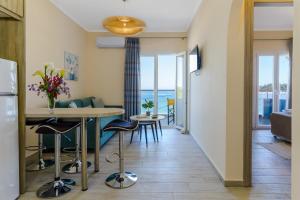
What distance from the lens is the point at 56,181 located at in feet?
8.07

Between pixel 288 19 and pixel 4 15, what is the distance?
584cm

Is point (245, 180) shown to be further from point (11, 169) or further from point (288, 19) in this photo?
point (288, 19)

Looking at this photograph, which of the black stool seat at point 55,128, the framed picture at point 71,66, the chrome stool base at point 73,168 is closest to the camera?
the black stool seat at point 55,128

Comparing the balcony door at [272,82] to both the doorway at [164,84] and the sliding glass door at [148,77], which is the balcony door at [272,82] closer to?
the doorway at [164,84]

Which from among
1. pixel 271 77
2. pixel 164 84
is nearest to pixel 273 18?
pixel 271 77

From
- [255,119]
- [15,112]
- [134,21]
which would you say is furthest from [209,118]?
[255,119]

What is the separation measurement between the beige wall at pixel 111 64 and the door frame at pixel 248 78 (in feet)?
12.9

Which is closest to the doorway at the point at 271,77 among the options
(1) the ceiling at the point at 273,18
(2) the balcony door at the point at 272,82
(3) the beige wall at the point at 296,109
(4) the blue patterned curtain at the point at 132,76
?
(2) the balcony door at the point at 272,82

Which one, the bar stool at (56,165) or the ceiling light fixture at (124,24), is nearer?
the bar stool at (56,165)

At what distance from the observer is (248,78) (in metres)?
2.49

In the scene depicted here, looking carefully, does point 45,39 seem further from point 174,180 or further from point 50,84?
point 174,180

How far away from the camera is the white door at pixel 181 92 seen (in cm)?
604

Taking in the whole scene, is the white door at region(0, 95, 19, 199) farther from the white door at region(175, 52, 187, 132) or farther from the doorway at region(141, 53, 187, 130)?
the doorway at region(141, 53, 187, 130)

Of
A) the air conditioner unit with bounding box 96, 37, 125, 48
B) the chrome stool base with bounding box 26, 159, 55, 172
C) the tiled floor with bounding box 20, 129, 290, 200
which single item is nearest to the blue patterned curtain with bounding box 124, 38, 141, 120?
the air conditioner unit with bounding box 96, 37, 125, 48
